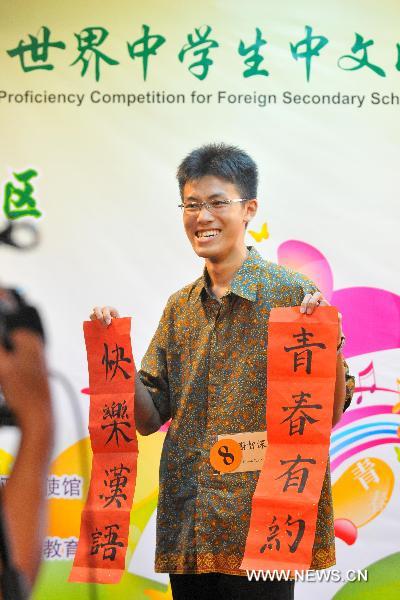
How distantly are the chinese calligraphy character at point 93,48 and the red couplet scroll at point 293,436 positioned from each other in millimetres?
1436

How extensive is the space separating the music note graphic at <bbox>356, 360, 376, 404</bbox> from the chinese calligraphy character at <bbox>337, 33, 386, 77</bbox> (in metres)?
0.97

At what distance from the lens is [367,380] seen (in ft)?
8.55

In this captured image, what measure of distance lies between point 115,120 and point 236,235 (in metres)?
1.05

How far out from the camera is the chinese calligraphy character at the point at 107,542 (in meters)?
1.80

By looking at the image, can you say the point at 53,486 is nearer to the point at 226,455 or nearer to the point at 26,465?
the point at 26,465

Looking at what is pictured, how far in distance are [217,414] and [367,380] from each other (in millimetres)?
1001

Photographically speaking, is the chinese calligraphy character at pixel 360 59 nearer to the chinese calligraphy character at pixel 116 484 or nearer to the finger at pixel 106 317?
the finger at pixel 106 317

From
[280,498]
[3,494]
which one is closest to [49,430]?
[3,494]

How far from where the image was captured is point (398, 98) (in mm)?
2641

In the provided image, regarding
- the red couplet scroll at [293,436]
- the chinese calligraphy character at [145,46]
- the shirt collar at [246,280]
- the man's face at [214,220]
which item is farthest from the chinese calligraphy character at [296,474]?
the chinese calligraphy character at [145,46]

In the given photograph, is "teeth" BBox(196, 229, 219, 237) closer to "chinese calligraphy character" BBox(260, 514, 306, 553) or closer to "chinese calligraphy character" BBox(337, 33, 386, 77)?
"chinese calligraphy character" BBox(260, 514, 306, 553)

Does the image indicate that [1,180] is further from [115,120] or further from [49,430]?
[49,430]

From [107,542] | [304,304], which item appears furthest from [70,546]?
[304,304]

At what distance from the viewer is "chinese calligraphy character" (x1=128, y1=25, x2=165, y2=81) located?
2.71m
